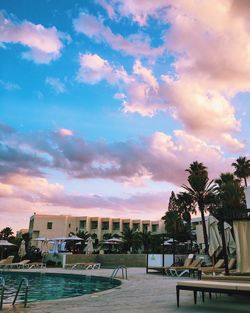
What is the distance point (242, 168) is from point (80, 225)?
155ft

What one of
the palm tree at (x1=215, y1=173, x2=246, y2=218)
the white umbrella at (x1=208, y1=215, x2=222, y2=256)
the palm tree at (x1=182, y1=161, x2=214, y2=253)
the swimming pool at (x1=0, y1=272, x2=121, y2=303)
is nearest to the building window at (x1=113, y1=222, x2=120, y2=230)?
the palm tree at (x1=215, y1=173, x2=246, y2=218)

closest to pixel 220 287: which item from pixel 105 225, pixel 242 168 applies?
pixel 242 168

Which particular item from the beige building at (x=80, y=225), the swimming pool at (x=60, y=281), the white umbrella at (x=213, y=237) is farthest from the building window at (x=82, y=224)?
the white umbrella at (x=213, y=237)

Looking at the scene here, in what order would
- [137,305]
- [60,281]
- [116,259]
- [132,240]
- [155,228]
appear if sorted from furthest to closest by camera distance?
[155,228] → [132,240] → [116,259] → [60,281] → [137,305]

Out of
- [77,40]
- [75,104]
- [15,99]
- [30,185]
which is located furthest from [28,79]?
[30,185]

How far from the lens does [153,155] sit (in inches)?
1021

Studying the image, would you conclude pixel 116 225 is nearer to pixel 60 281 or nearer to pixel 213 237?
pixel 60 281

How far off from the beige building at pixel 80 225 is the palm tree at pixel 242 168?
134 ft

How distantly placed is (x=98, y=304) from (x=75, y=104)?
13.0m

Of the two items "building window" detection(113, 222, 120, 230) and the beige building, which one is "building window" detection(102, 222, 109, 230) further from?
"building window" detection(113, 222, 120, 230)

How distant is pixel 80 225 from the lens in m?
83.1

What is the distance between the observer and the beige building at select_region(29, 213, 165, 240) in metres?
76.2

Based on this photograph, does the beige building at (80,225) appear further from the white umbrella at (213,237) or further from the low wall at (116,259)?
the white umbrella at (213,237)

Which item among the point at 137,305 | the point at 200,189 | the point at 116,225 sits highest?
the point at 200,189
